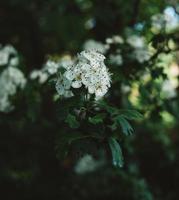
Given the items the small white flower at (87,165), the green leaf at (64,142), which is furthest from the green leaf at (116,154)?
the small white flower at (87,165)

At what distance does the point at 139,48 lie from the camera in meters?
4.01

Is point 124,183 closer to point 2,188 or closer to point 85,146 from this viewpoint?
point 2,188

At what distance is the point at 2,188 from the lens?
520cm

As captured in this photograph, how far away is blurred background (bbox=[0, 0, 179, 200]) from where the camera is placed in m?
3.94

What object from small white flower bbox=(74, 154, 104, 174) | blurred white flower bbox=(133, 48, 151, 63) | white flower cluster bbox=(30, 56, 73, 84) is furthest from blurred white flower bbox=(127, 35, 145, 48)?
small white flower bbox=(74, 154, 104, 174)

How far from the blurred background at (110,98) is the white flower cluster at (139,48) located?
6 cm

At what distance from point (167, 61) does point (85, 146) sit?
6.45 feet

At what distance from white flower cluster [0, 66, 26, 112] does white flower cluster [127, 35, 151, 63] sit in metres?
1.02

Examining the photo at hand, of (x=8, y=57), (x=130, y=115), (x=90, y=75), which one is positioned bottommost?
(x=130, y=115)

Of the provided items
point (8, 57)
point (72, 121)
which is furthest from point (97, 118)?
point (8, 57)

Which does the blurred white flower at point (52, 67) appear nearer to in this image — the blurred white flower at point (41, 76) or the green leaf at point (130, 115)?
the blurred white flower at point (41, 76)

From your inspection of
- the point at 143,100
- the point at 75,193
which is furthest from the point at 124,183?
the point at 143,100

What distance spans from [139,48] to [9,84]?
3.90ft

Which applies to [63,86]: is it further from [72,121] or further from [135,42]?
[135,42]
